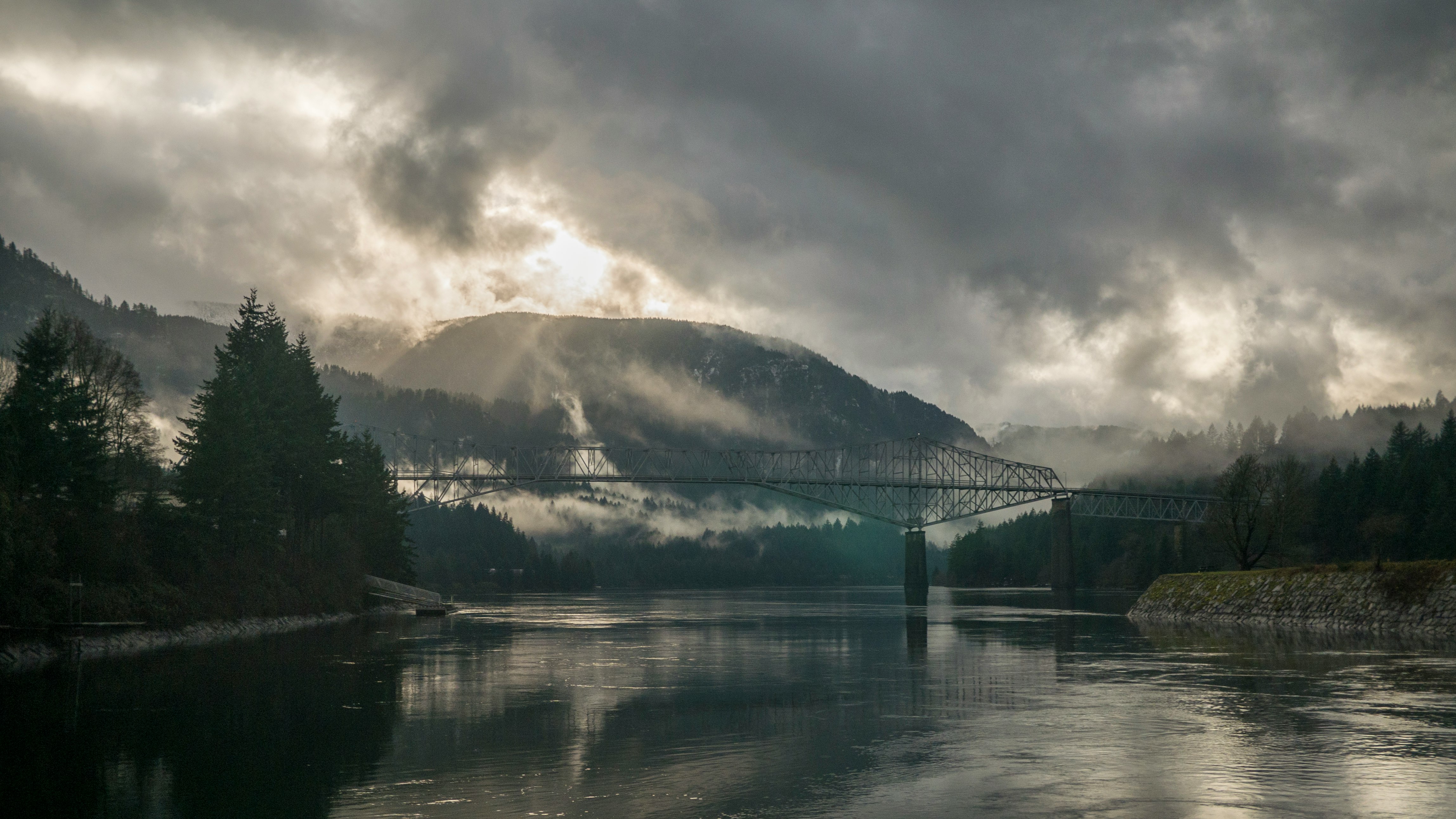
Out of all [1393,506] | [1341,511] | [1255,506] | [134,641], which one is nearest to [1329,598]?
[1255,506]

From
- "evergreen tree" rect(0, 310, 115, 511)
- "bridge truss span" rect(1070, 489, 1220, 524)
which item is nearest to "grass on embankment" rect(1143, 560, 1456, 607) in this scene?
"evergreen tree" rect(0, 310, 115, 511)

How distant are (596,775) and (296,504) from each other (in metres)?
62.1

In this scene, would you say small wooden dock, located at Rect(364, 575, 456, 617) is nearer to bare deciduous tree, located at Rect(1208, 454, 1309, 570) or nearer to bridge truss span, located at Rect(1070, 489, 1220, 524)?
bare deciduous tree, located at Rect(1208, 454, 1309, 570)

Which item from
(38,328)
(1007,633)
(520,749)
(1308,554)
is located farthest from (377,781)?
(1308,554)

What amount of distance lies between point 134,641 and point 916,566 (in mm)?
132339

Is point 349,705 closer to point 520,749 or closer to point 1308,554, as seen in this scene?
point 520,749

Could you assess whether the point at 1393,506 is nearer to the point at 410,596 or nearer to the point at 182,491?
the point at 410,596

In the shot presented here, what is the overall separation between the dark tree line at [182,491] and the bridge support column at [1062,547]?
107 m

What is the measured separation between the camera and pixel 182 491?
5888cm

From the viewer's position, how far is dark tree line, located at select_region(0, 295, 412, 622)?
4506 centimetres

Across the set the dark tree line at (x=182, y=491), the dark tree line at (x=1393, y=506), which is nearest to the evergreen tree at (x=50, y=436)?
the dark tree line at (x=182, y=491)

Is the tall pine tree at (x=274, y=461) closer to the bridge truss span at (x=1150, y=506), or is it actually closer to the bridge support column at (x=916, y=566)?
the bridge support column at (x=916, y=566)

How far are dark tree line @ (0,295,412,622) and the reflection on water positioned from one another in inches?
246

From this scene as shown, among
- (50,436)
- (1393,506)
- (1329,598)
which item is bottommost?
(1329,598)
